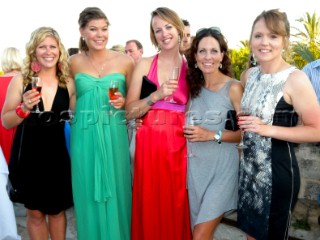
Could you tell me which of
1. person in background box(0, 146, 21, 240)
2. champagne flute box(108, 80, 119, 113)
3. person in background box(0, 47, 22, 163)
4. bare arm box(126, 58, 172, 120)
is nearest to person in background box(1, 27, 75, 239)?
person in background box(0, 146, 21, 240)

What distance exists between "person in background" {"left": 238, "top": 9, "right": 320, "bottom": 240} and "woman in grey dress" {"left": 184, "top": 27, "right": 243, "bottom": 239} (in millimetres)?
310

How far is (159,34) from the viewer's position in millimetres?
3168

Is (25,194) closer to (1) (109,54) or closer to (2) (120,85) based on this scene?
(2) (120,85)

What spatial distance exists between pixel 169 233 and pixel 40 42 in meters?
2.06

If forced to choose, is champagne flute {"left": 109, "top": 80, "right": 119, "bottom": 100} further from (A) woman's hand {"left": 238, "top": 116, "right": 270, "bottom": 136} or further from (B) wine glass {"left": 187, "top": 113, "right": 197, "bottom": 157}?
(A) woman's hand {"left": 238, "top": 116, "right": 270, "bottom": 136}

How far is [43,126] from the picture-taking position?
3.13 metres

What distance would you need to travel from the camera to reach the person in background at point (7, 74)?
5.18 metres

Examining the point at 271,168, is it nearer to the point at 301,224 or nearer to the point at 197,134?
the point at 197,134

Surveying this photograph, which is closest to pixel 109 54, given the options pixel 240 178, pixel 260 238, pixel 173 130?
pixel 173 130

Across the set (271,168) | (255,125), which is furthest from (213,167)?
(255,125)

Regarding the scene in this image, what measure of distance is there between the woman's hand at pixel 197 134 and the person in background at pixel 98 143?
0.69 metres

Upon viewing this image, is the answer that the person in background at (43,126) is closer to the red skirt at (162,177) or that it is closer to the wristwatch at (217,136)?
the red skirt at (162,177)

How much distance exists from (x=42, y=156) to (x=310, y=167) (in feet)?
11.4

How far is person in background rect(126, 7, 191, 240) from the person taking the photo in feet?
10.2
